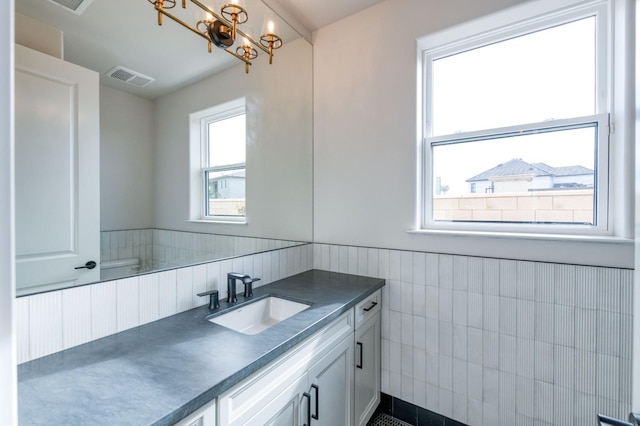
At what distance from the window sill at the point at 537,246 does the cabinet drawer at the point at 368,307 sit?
443mm

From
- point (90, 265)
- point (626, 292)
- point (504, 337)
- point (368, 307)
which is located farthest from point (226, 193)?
point (626, 292)

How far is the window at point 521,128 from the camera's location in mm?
1439

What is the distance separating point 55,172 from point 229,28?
1132 mm

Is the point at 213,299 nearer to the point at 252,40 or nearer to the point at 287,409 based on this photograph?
the point at 287,409

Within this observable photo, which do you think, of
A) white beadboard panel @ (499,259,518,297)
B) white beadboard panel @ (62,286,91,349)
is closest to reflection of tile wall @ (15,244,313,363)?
white beadboard panel @ (62,286,91,349)

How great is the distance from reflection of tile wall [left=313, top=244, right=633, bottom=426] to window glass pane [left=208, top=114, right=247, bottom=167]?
1.09m

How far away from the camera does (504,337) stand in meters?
1.55

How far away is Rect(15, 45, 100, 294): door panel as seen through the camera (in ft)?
3.09

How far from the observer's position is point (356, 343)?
159cm

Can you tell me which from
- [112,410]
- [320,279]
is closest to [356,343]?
[320,279]

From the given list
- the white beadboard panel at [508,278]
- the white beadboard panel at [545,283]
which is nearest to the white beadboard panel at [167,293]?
the white beadboard panel at [508,278]

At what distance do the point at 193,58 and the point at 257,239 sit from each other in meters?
1.08

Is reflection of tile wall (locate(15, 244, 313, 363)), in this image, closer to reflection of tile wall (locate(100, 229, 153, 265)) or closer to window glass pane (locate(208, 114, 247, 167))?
reflection of tile wall (locate(100, 229, 153, 265))

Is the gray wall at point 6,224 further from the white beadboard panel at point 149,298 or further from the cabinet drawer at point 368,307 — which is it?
the cabinet drawer at point 368,307
